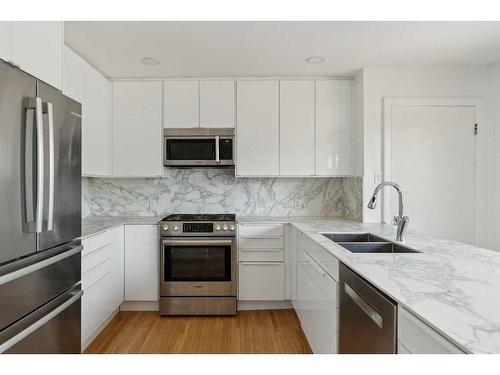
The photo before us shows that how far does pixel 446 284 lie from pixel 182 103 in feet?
8.86

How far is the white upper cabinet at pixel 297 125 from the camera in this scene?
307 centimetres

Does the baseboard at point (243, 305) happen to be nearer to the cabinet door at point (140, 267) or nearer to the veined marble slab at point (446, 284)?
the cabinet door at point (140, 267)

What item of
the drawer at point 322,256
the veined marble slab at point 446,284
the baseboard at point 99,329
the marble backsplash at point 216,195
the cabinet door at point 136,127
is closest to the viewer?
the veined marble slab at point 446,284

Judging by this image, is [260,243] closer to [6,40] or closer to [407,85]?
[407,85]

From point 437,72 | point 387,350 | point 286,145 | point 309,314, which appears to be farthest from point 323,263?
point 437,72

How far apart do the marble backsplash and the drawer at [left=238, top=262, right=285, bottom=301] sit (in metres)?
0.69

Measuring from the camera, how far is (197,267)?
283 centimetres

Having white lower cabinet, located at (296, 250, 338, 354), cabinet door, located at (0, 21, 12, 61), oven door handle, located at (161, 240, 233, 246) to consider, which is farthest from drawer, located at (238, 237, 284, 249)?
cabinet door, located at (0, 21, 12, 61)

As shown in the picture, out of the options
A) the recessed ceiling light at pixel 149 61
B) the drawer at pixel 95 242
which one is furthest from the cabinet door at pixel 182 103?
the drawer at pixel 95 242

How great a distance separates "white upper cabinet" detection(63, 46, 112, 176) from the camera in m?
2.38

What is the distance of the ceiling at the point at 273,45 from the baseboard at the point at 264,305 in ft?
7.37

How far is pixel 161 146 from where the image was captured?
10.1 ft

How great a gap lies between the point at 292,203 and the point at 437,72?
1872mm

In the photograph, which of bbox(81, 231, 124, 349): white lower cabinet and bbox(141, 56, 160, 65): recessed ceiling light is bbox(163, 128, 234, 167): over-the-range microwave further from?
bbox(81, 231, 124, 349): white lower cabinet
